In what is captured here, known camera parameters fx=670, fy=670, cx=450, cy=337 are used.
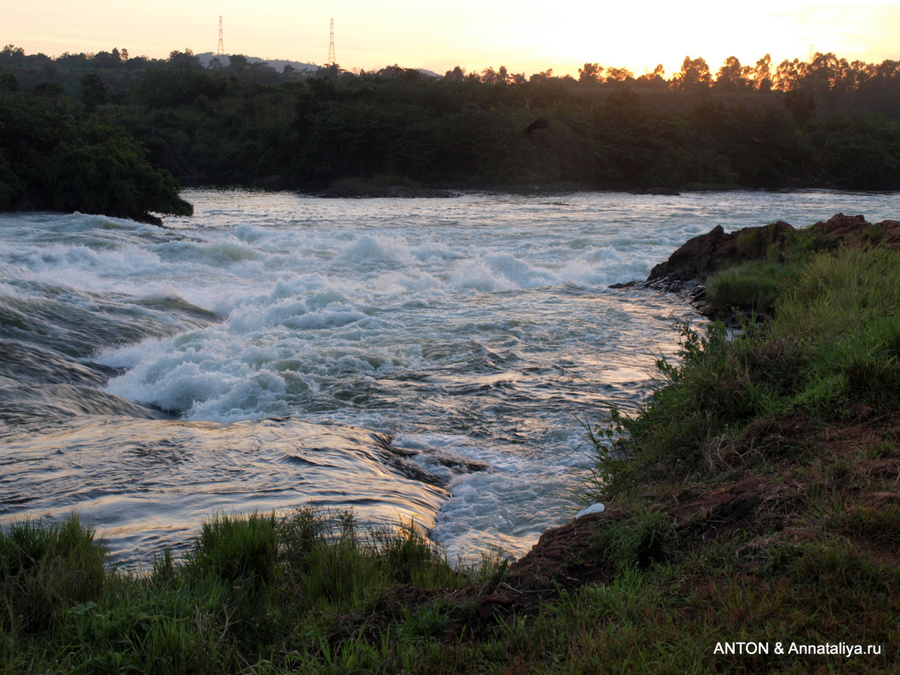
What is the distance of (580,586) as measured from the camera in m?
2.71

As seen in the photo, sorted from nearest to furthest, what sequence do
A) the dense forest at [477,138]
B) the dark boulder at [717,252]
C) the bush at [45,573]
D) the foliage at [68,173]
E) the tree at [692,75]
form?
1. the bush at [45,573]
2. the dark boulder at [717,252]
3. the foliage at [68,173]
4. the dense forest at [477,138]
5. the tree at [692,75]

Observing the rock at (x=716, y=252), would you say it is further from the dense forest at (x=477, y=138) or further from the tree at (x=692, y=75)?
the tree at (x=692, y=75)

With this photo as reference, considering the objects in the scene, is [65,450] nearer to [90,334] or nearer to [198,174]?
[90,334]

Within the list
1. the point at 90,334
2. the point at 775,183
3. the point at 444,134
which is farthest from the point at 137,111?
the point at 90,334

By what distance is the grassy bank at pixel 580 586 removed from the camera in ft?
7.05

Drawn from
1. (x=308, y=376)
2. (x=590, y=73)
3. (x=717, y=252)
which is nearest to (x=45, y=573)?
(x=308, y=376)

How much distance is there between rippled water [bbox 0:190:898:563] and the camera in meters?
4.30

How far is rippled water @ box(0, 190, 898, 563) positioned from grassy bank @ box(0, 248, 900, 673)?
72cm

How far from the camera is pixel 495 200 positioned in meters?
36.5

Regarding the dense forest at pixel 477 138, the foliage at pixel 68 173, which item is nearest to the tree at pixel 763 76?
the dense forest at pixel 477 138

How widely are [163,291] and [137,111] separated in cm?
5779

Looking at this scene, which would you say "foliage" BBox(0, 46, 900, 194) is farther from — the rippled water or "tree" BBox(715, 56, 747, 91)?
"tree" BBox(715, 56, 747, 91)

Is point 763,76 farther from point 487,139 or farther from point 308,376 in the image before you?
point 308,376

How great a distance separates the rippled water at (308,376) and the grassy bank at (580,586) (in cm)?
72
